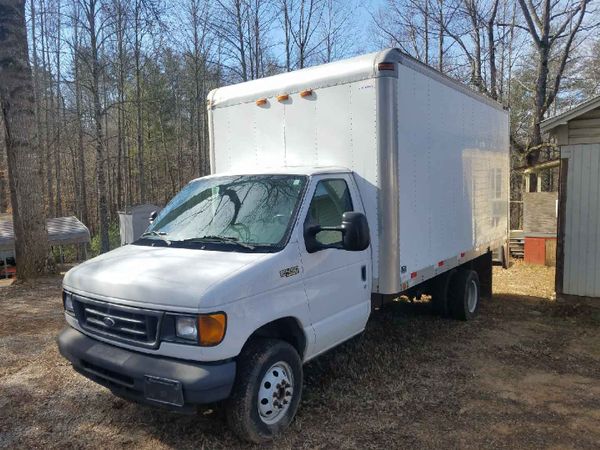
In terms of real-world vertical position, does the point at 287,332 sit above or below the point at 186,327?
below

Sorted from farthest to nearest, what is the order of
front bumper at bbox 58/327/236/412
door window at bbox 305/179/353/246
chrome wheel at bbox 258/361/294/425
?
1. door window at bbox 305/179/353/246
2. chrome wheel at bbox 258/361/294/425
3. front bumper at bbox 58/327/236/412

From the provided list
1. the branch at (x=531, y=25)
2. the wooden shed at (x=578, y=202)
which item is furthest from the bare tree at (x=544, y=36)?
the wooden shed at (x=578, y=202)

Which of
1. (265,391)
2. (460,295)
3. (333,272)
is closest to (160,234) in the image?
(333,272)

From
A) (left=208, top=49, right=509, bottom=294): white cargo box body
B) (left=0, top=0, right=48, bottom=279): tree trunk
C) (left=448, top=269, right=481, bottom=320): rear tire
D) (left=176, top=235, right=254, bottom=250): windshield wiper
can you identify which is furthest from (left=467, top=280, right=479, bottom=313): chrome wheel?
(left=0, top=0, right=48, bottom=279): tree trunk

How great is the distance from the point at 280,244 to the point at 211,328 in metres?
0.92

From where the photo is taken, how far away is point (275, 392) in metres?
3.61

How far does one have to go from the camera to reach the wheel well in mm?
3719

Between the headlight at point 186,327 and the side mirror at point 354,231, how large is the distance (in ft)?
4.38

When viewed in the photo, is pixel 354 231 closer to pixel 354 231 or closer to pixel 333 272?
pixel 354 231

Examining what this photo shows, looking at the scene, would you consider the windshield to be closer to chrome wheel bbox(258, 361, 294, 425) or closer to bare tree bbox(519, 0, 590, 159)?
chrome wheel bbox(258, 361, 294, 425)

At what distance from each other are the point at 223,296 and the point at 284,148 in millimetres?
2486

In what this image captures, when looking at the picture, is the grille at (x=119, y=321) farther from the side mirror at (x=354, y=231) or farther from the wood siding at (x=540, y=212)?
the wood siding at (x=540, y=212)

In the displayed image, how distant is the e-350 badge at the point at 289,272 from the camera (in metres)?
3.58

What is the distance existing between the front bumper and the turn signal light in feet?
0.56
